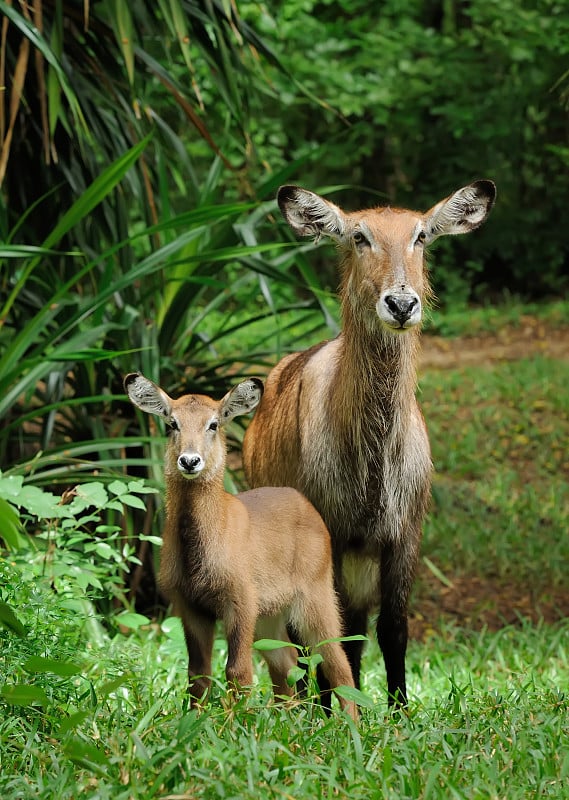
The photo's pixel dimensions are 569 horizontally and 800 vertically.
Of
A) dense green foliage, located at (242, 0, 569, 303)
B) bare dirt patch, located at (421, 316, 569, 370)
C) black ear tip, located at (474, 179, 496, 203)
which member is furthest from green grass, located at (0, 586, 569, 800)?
dense green foliage, located at (242, 0, 569, 303)

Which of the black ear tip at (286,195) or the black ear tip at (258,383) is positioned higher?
the black ear tip at (286,195)

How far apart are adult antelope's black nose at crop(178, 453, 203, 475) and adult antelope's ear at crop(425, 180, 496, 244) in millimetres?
1327

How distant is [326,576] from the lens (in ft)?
12.7

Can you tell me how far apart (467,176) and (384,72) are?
205cm

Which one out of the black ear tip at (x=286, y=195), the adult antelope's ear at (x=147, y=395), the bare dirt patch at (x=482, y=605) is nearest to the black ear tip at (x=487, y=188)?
the black ear tip at (x=286, y=195)

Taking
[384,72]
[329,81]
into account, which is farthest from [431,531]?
[384,72]

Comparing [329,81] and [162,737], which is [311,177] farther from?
[162,737]

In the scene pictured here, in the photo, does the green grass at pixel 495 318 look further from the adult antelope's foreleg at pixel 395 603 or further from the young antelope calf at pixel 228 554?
the young antelope calf at pixel 228 554

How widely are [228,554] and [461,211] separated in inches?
64.3

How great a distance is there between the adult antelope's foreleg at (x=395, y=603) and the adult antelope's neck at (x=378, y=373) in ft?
1.56

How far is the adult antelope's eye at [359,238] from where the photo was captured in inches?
160

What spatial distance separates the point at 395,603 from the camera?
426cm

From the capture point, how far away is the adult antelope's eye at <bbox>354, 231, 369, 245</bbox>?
4059mm

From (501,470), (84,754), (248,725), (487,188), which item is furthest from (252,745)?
(501,470)
